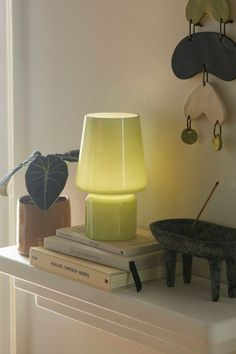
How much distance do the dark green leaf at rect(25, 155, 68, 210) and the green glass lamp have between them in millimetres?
68

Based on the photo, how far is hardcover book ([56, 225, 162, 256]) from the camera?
143cm

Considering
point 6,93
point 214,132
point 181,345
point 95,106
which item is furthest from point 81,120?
point 181,345

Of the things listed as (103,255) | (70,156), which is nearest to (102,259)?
(103,255)

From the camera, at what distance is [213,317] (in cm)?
125

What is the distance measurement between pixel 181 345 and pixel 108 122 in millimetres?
444

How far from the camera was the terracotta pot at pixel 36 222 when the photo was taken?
1.63 m

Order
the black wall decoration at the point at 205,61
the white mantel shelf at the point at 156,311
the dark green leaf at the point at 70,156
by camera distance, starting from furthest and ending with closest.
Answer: the dark green leaf at the point at 70,156, the black wall decoration at the point at 205,61, the white mantel shelf at the point at 156,311

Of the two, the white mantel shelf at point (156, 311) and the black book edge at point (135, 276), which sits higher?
the black book edge at point (135, 276)

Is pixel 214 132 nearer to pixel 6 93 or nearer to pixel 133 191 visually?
pixel 133 191

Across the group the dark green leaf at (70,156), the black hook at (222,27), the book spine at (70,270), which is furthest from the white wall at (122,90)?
the book spine at (70,270)

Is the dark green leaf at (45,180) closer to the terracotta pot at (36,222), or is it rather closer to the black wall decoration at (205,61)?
the terracotta pot at (36,222)

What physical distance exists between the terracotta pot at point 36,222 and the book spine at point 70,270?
0.25 feet

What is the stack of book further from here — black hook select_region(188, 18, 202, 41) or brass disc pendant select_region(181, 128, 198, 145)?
black hook select_region(188, 18, 202, 41)

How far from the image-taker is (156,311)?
4.25 feet
